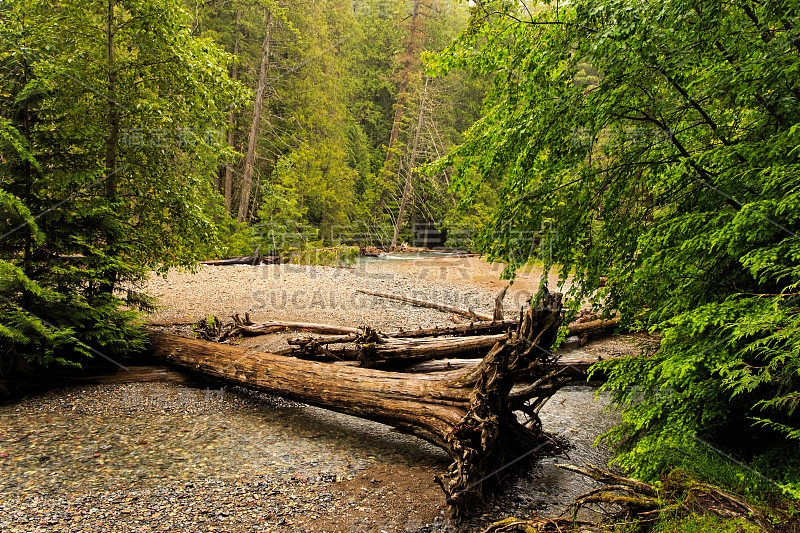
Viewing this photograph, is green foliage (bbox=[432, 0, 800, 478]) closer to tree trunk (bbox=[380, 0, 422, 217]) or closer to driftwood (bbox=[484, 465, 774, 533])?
driftwood (bbox=[484, 465, 774, 533])

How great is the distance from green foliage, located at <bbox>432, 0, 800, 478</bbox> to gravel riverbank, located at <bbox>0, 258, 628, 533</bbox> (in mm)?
1806

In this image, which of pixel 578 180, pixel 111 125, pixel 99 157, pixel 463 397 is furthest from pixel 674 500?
pixel 111 125

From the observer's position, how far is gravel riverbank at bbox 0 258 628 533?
3.87 m

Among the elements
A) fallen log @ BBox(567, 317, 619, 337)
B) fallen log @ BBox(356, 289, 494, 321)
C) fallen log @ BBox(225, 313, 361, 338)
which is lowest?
fallen log @ BBox(225, 313, 361, 338)

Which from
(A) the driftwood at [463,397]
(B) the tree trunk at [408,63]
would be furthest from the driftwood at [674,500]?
(B) the tree trunk at [408,63]

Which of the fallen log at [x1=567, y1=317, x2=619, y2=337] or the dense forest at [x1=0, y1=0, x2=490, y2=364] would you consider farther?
the fallen log at [x1=567, y1=317, x2=619, y2=337]

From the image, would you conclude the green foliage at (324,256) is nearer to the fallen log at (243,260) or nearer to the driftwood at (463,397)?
the fallen log at (243,260)

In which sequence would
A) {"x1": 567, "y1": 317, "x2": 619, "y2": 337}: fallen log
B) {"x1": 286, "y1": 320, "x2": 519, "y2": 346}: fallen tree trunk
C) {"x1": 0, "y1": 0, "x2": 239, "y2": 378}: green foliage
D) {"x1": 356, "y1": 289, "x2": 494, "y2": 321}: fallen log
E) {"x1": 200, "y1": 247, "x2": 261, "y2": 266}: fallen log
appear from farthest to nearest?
{"x1": 200, "y1": 247, "x2": 261, "y2": 266}: fallen log
{"x1": 356, "y1": 289, "x2": 494, "y2": 321}: fallen log
{"x1": 567, "y1": 317, "x2": 619, "y2": 337}: fallen log
{"x1": 286, "y1": 320, "x2": 519, "y2": 346}: fallen tree trunk
{"x1": 0, "y1": 0, "x2": 239, "y2": 378}: green foliage

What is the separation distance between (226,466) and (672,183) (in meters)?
5.40

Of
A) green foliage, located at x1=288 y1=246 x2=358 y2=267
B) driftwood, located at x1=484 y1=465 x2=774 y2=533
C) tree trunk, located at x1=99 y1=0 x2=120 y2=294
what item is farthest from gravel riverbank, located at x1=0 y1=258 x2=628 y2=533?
green foliage, located at x1=288 y1=246 x2=358 y2=267

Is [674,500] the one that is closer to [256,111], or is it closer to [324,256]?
[324,256]

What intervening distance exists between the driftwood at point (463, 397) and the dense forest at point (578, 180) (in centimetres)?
85

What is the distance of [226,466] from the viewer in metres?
4.77

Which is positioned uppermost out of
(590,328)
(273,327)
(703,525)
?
(703,525)
